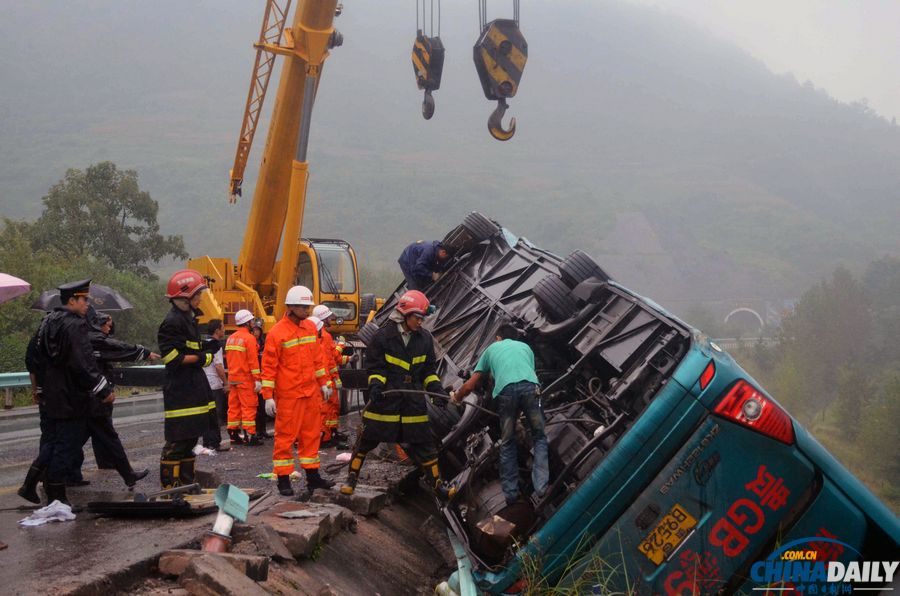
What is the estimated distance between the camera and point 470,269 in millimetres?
8914

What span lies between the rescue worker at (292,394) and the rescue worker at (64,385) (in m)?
1.21

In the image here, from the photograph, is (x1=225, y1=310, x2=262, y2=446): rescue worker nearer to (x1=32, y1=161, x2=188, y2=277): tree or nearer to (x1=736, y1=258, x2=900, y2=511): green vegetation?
(x1=32, y1=161, x2=188, y2=277): tree

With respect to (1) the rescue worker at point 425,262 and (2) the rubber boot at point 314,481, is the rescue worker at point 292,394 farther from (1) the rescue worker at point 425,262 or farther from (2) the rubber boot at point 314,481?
(1) the rescue worker at point 425,262

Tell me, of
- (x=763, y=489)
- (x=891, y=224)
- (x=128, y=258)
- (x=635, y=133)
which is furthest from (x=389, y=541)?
(x=635, y=133)

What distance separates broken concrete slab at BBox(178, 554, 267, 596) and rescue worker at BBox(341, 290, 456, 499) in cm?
245

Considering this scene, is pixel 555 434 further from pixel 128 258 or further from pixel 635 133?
pixel 635 133

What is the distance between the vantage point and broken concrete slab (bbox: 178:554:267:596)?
12.4 ft

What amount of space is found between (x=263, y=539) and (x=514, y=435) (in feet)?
5.91

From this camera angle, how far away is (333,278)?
1495 cm

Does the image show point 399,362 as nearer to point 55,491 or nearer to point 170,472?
point 170,472

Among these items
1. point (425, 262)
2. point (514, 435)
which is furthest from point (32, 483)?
point (425, 262)

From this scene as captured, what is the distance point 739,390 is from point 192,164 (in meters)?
129

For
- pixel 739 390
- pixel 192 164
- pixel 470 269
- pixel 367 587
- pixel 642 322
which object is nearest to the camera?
pixel 739 390

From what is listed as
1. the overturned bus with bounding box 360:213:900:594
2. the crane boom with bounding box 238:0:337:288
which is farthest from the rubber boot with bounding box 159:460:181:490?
the crane boom with bounding box 238:0:337:288
